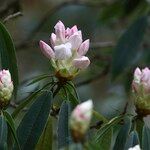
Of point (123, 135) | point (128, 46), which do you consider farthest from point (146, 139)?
point (128, 46)

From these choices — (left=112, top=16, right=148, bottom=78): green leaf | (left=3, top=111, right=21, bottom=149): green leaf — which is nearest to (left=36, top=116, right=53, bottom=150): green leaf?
(left=3, top=111, right=21, bottom=149): green leaf

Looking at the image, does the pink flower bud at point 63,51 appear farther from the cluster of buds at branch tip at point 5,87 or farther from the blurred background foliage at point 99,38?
the blurred background foliage at point 99,38

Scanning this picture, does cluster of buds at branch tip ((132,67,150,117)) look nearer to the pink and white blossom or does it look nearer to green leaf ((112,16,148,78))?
the pink and white blossom

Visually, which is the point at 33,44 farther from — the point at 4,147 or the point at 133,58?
the point at 4,147

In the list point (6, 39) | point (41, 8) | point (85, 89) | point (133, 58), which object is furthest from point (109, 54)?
point (6, 39)

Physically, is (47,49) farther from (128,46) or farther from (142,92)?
(128,46)

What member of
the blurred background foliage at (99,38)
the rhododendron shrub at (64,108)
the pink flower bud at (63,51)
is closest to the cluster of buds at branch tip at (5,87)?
the rhododendron shrub at (64,108)
